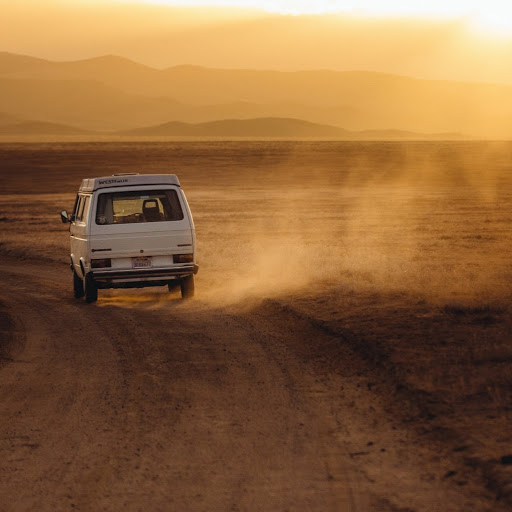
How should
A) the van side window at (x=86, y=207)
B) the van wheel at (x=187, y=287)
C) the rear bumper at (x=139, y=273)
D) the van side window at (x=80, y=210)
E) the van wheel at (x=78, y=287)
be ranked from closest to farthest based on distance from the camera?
the rear bumper at (x=139, y=273) → the van wheel at (x=187, y=287) → the van side window at (x=86, y=207) → the van wheel at (x=78, y=287) → the van side window at (x=80, y=210)

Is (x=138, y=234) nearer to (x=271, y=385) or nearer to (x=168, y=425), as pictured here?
(x=271, y=385)

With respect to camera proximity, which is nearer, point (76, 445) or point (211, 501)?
point (211, 501)

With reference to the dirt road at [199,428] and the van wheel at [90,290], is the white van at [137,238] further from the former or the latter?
the dirt road at [199,428]

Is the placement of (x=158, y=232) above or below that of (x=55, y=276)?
above

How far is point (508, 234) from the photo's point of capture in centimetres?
2850

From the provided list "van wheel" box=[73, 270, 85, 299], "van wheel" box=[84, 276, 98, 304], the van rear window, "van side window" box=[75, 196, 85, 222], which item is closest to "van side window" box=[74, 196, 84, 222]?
"van side window" box=[75, 196, 85, 222]

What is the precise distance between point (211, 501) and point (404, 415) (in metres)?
2.68

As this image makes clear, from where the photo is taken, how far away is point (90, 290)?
17031 mm

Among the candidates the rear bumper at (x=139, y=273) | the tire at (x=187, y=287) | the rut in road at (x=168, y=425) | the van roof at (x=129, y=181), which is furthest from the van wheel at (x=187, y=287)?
the rut in road at (x=168, y=425)

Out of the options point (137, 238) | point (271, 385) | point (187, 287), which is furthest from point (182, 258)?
point (271, 385)

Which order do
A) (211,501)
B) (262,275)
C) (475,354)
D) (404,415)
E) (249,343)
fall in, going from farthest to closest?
(262,275) → (249,343) → (475,354) → (404,415) → (211,501)

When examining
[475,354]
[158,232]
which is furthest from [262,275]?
[475,354]

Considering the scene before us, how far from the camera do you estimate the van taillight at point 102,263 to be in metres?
16.7

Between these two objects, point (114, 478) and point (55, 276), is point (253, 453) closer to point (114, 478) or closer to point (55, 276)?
point (114, 478)
